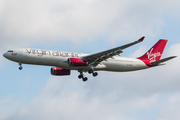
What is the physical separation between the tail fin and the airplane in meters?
1.99

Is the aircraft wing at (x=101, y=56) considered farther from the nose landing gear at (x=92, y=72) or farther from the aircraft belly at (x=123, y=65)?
the aircraft belly at (x=123, y=65)

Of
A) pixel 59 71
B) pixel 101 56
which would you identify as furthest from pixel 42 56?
pixel 101 56

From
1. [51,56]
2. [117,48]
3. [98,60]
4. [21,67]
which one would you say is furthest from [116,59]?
[21,67]

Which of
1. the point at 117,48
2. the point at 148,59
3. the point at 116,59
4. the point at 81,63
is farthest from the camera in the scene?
the point at 148,59

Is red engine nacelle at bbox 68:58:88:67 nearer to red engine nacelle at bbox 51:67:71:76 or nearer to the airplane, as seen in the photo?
the airplane

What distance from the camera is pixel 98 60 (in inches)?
2093

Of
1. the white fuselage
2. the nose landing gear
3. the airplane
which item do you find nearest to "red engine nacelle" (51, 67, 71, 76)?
the airplane

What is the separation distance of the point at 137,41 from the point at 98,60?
10.8m

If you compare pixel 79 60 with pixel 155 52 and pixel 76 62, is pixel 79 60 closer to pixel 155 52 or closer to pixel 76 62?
pixel 76 62

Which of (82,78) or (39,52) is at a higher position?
(39,52)

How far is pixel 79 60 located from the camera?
51688 mm

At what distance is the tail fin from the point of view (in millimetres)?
60938

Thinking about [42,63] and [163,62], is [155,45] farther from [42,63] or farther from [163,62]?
[42,63]

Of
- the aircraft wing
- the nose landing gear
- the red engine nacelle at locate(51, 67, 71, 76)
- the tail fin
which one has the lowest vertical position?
the nose landing gear
